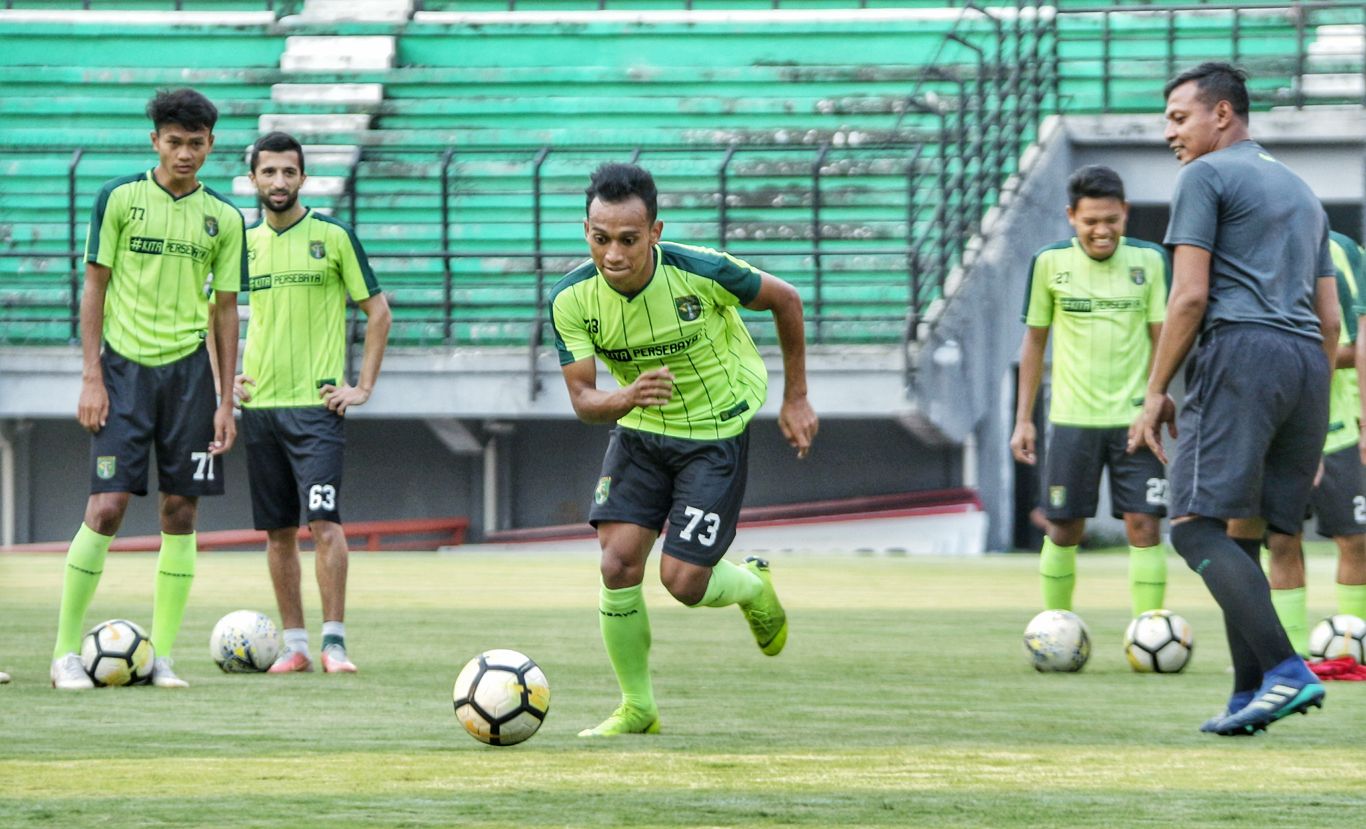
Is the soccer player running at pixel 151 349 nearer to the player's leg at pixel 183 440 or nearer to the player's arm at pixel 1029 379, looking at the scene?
the player's leg at pixel 183 440

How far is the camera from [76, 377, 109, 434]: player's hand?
7586 millimetres

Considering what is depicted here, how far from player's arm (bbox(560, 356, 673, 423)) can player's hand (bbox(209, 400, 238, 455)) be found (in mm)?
2202

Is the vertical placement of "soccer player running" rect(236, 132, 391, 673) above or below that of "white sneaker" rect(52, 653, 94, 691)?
above

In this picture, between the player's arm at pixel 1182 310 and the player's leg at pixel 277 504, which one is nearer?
the player's arm at pixel 1182 310

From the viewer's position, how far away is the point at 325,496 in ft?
27.6

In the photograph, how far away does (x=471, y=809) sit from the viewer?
4605 mm

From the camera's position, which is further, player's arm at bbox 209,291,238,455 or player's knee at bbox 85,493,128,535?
player's arm at bbox 209,291,238,455

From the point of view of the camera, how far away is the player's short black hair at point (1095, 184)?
890 cm

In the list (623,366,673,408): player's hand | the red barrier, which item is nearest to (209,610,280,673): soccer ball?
(623,366,673,408): player's hand

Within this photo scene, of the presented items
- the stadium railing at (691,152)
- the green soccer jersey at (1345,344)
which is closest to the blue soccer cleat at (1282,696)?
the green soccer jersey at (1345,344)

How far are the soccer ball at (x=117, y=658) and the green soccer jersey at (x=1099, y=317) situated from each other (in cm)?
421

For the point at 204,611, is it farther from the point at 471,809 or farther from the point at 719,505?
the point at 471,809

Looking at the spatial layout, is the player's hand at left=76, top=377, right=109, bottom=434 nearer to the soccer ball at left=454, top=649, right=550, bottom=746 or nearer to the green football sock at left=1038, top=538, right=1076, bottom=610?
the soccer ball at left=454, top=649, right=550, bottom=746

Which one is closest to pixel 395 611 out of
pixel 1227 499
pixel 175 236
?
pixel 175 236
